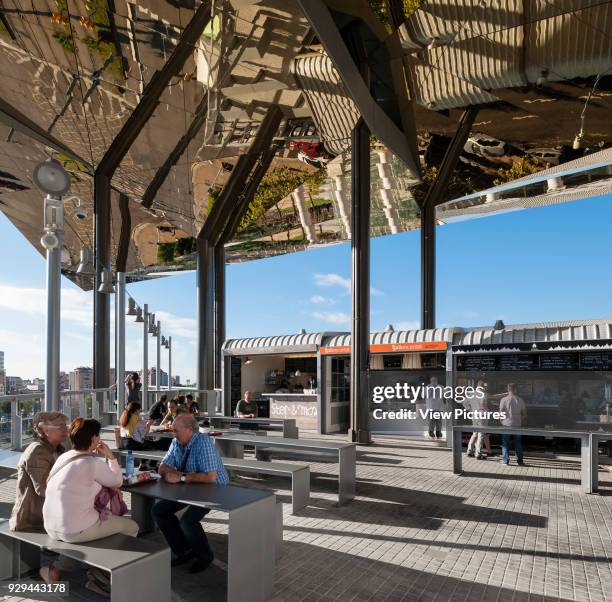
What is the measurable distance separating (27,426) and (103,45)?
7.52 m

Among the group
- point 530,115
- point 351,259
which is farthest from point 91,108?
point 530,115

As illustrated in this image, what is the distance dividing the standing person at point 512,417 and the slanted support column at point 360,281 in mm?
3231

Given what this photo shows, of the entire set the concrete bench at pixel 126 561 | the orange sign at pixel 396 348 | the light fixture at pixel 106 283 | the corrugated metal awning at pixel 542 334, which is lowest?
the concrete bench at pixel 126 561

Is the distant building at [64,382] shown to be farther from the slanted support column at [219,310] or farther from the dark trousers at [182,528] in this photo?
the dark trousers at [182,528]

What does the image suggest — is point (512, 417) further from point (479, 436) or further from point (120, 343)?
point (120, 343)

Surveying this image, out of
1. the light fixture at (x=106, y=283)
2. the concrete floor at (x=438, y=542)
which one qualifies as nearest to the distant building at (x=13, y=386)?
the light fixture at (x=106, y=283)

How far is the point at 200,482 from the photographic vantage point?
4.69 metres

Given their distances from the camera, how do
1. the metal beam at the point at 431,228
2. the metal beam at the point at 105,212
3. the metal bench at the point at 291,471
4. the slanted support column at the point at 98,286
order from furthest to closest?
the metal beam at the point at 431,228 < the slanted support column at the point at 98,286 < the metal beam at the point at 105,212 < the metal bench at the point at 291,471

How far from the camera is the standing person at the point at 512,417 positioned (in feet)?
32.7

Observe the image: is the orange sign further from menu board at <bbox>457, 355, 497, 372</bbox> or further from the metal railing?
the metal railing

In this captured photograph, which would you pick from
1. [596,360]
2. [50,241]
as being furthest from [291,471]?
[596,360]

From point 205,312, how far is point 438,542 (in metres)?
13.9

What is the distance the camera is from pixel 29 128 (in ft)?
36.6

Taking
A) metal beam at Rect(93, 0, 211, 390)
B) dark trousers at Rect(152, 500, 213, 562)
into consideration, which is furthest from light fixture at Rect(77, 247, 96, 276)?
dark trousers at Rect(152, 500, 213, 562)
